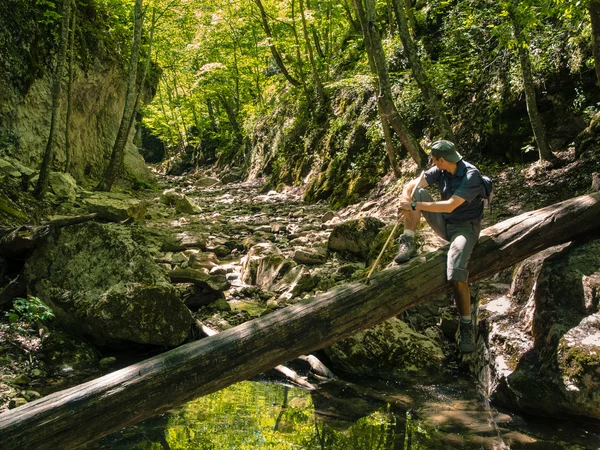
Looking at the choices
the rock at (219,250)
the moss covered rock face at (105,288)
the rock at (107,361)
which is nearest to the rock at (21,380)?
the rock at (107,361)

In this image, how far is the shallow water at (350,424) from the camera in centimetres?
410

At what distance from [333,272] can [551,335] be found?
4.37 metres

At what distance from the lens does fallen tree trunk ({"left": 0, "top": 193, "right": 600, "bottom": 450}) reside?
3.42m

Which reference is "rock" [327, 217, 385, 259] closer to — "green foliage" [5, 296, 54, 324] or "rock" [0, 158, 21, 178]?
"green foliage" [5, 296, 54, 324]

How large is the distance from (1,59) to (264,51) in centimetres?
1861

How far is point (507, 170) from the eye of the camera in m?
→ 10.9

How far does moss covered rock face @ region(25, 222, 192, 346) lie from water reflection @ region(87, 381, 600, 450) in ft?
4.51

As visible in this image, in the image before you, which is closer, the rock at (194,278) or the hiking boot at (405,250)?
the hiking boot at (405,250)

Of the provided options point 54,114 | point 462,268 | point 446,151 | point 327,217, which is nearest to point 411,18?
point 327,217

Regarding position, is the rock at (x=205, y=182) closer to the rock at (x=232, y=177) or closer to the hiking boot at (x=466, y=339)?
the rock at (x=232, y=177)

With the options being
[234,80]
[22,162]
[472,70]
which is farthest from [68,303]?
[234,80]

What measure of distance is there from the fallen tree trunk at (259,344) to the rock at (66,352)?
7.50 ft

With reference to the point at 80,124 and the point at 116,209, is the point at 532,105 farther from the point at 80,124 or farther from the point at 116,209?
the point at 80,124

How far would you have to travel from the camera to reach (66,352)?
5.75 m
